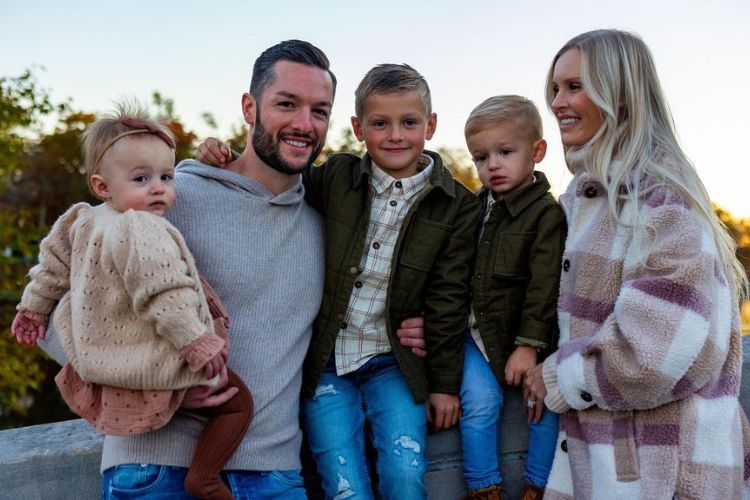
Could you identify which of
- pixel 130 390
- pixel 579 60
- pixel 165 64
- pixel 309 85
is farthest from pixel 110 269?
pixel 165 64

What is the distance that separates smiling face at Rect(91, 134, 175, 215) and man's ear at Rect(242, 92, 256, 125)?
0.69 metres

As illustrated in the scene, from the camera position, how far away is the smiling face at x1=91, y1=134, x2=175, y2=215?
247cm

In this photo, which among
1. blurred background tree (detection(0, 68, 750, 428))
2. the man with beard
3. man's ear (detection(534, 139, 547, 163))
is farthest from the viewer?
blurred background tree (detection(0, 68, 750, 428))

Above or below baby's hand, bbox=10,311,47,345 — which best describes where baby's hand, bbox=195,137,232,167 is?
above

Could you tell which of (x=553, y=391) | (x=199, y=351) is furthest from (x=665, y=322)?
(x=199, y=351)

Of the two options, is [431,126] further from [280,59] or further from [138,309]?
[138,309]

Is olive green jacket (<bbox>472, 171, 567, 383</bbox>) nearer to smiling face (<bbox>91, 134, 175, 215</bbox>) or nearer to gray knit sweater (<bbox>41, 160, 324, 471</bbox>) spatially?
gray knit sweater (<bbox>41, 160, 324, 471</bbox>)

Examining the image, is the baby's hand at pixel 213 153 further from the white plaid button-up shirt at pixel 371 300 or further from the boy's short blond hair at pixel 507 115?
the boy's short blond hair at pixel 507 115

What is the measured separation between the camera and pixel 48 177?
27797 mm

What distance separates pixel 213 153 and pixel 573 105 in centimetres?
157

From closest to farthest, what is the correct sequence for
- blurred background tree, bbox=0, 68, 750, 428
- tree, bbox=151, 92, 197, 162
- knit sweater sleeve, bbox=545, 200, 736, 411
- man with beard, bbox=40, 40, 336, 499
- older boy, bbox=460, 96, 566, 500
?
knit sweater sleeve, bbox=545, 200, 736, 411 < man with beard, bbox=40, 40, 336, 499 < older boy, bbox=460, 96, 566, 500 < blurred background tree, bbox=0, 68, 750, 428 < tree, bbox=151, 92, 197, 162

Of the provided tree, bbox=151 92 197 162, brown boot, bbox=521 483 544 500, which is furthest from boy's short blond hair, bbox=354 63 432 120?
tree, bbox=151 92 197 162

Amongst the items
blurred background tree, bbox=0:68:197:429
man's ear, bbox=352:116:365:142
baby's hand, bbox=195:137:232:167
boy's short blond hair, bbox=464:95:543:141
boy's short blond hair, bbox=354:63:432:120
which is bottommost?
blurred background tree, bbox=0:68:197:429

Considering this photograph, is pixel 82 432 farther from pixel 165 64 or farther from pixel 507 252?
pixel 165 64
